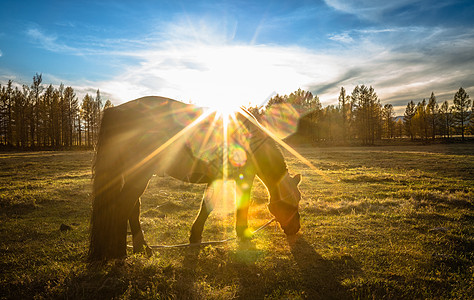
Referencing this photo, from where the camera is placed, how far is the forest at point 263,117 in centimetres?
5003

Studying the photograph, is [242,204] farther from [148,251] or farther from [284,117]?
[284,117]

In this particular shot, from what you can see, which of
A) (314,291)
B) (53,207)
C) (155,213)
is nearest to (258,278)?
(314,291)

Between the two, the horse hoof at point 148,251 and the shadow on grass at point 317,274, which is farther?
the horse hoof at point 148,251

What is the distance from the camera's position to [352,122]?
67625mm

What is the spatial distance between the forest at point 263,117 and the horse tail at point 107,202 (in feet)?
146

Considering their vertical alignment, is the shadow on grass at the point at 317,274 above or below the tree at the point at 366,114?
below

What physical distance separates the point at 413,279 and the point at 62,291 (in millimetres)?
4699

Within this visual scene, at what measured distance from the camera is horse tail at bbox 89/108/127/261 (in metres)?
3.61

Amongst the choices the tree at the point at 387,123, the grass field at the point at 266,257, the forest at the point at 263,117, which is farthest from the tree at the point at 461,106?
the grass field at the point at 266,257

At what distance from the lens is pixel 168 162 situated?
165 inches

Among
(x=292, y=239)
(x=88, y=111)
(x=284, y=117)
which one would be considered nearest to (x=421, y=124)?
(x=284, y=117)

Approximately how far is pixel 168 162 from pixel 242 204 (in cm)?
181

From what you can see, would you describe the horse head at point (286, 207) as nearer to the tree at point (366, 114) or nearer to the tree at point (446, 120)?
the tree at point (366, 114)

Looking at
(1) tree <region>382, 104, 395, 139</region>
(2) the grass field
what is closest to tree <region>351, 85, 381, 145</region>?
(1) tree <region>382, 104, 395, 139</region>
